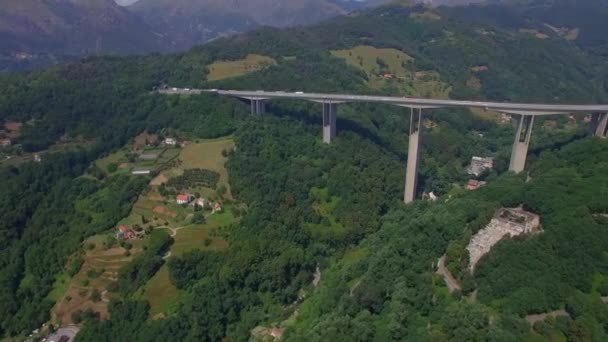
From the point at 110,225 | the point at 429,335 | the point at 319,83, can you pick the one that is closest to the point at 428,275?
the point at 429,335

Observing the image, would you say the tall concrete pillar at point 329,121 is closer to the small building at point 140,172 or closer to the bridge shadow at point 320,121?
the bridge shadow at point 320,121

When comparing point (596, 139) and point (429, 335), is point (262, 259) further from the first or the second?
point (596, 139)

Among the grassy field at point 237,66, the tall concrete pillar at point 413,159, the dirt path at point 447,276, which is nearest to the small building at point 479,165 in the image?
the tall concrete pillar at point 413,159

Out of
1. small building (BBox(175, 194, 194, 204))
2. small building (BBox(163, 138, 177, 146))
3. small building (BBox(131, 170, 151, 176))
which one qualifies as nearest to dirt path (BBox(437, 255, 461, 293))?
small building (BBox(175, 194, 194, 204))

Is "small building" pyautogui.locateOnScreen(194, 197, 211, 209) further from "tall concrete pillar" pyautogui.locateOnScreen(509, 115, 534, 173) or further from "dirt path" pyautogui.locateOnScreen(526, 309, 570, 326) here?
"tall concrete pillar" pyautogui.locateOnScreen(509, 115, 534, 173)

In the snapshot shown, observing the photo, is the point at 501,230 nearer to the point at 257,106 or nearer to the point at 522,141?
the point at 522,141
